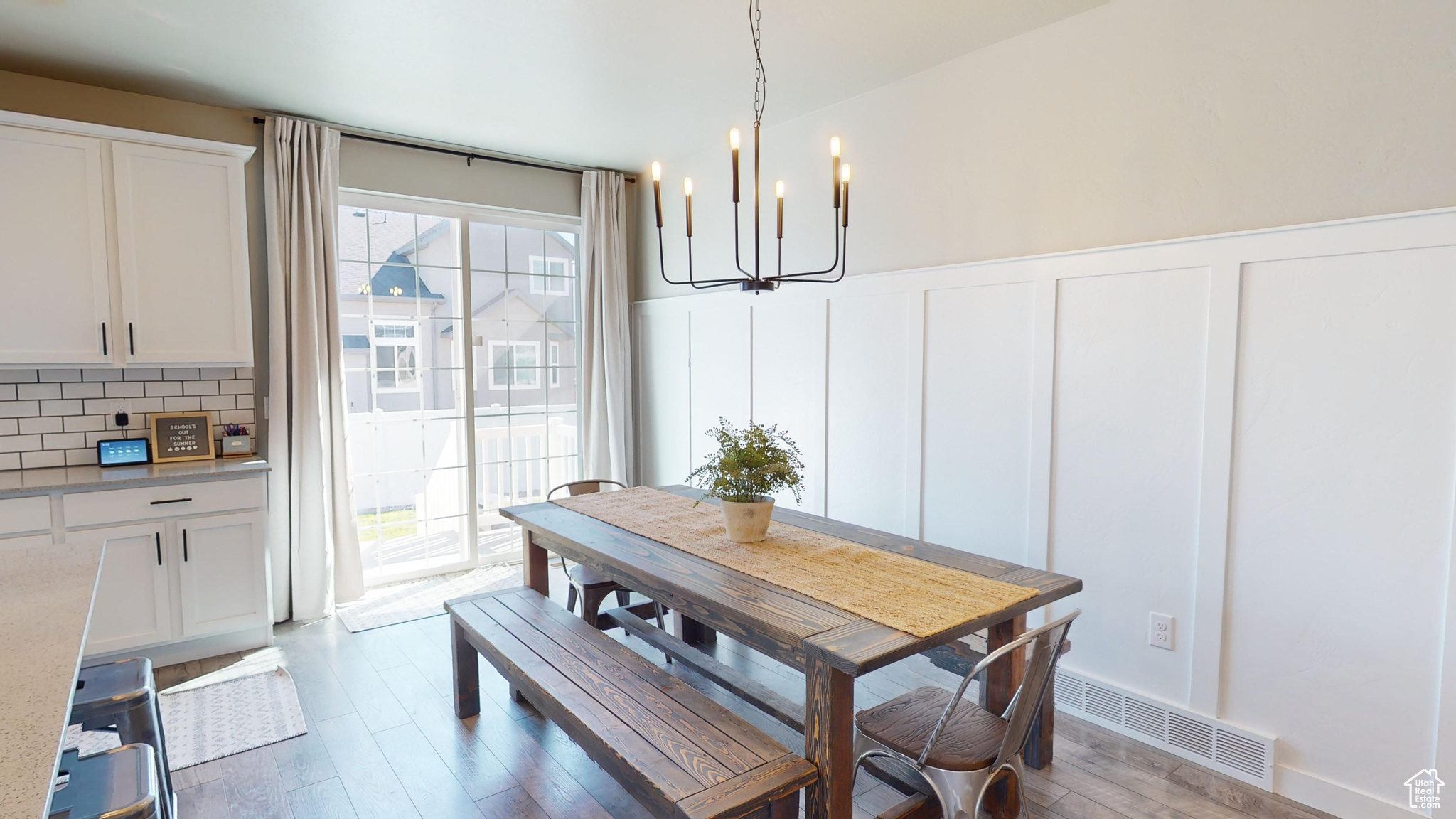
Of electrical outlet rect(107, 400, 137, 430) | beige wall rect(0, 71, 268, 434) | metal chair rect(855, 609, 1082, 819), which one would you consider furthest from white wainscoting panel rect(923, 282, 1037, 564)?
electrical outlet rect(107, 400, 137, 430)

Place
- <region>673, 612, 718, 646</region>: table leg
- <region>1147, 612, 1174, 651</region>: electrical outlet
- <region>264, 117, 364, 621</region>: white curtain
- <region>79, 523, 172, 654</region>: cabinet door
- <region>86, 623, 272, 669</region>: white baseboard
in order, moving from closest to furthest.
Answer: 1. <region>1147, 612, 1174, 651</region>: electrical outlet
2. <region>79, 523, 172, 654</region>: cabinet door
3. <region>86, 623, 272, 669</region>: white baseboard
4. <region>673, 612, 718, 646</region>: table leg
5. <region>264, 117, 364, 621</region>: white curtain

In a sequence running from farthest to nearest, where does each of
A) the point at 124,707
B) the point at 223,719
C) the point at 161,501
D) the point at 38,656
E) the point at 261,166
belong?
the point at 261,166
the point at 161,501
the point at 223,719
the point at 124,707
the point at 38,656

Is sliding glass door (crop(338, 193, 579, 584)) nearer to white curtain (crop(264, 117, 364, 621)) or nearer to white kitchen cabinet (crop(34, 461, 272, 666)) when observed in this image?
white curtain (crop(264, 117, 364, 621))

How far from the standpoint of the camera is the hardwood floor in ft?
7.59

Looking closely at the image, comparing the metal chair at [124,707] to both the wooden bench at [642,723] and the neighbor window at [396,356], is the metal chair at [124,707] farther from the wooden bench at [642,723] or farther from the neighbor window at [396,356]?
the neighbor window at [396,356]

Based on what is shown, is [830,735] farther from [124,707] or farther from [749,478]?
[124,707]

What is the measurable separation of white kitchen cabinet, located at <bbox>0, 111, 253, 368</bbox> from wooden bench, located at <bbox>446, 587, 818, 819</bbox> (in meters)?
2.07

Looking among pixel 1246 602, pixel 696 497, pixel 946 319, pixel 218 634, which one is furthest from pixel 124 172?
pixel 1246 602

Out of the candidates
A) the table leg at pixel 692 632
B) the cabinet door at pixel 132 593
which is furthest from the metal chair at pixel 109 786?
the table leg at pixel 692 632

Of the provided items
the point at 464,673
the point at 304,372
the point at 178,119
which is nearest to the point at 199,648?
the point at 304,372

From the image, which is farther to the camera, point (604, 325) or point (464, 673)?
point (604, 325)

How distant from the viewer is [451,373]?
15.2 feet

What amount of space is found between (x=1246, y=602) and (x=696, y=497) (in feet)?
6.88

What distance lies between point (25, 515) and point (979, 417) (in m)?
3.96
